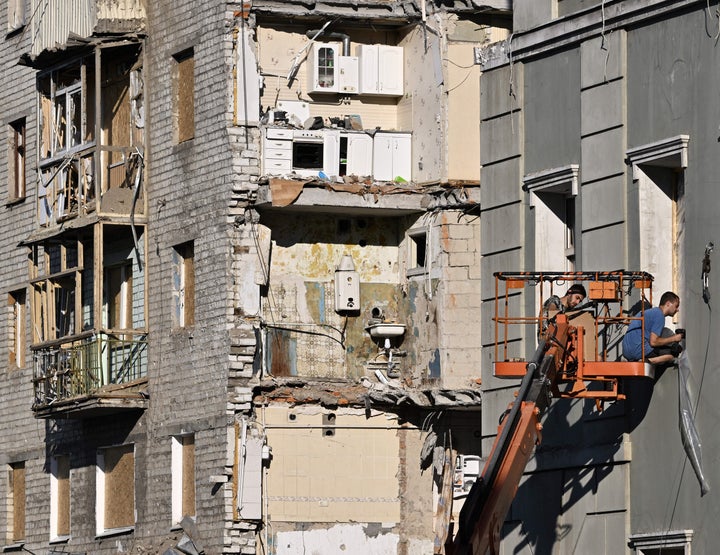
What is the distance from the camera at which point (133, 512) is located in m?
37.7

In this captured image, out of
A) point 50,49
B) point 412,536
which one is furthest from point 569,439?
point 50,49

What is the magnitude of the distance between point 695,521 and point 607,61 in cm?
521

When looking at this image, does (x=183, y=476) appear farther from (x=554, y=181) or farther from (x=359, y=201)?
(x=554, y=181)

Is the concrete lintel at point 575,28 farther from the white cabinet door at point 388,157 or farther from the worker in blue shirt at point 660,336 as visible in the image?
the white cabinet door at point 388,157

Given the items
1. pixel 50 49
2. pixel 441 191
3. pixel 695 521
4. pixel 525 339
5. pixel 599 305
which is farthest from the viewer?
pixel 50 49

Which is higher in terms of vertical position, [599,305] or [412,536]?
[599,305]

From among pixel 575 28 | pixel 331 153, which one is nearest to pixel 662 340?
pixel 575 28

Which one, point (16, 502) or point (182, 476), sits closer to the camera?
point (182, 476)

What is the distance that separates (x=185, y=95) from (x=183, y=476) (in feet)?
21.6

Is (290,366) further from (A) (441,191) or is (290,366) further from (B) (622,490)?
(B) (622,490)

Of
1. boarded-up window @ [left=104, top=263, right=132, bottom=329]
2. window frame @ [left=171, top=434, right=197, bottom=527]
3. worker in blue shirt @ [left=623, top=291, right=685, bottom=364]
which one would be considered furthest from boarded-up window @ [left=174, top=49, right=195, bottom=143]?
worker in blue shirt @ [left=623, top=291, right=685, bottom=364]

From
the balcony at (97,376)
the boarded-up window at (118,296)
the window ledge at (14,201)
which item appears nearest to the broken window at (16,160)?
the window ledge at (14,201)

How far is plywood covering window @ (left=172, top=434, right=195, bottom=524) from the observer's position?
36219mm

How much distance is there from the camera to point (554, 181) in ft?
80.2
